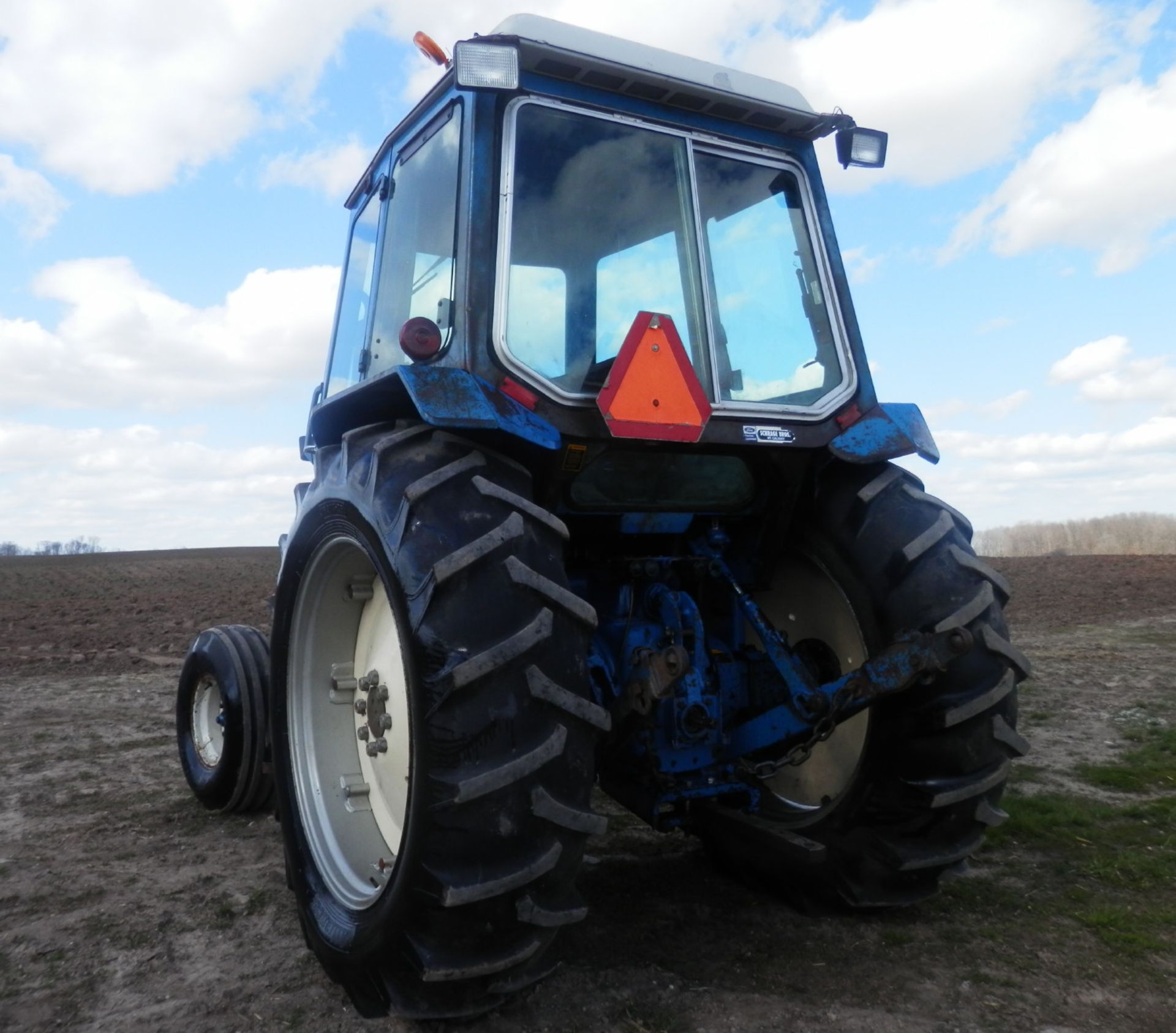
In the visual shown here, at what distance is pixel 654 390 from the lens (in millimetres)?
2729

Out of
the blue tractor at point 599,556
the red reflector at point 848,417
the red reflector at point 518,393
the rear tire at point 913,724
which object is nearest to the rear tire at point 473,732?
the blue tractor at point 599,556

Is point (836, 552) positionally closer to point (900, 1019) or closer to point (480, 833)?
point (900, 1019)

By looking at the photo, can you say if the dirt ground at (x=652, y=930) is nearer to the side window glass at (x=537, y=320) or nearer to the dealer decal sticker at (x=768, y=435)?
the dealer decal sticker at (x=768, y=435)

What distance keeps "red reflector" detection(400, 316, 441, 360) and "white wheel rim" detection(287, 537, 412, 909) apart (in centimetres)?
58

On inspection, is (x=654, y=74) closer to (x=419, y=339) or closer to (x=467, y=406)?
(x=419, y=339)

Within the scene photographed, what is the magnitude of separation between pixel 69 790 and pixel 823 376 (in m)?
4.02

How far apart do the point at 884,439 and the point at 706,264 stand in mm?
771

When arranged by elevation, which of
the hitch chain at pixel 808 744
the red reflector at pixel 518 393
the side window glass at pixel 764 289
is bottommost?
the hitch chain at pixel 808 744

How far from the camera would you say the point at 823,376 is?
330cm

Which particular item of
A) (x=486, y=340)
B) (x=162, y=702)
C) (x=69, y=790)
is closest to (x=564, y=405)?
(x=486, y=340)

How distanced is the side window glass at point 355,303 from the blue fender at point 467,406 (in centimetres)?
117

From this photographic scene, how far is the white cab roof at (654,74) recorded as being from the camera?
289cm

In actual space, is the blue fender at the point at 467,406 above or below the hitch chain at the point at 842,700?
above

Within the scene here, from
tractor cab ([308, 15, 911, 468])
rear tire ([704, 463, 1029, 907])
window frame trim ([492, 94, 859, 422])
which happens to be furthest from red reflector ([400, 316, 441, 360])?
rear tire ([704, 463, 1029, 907])
